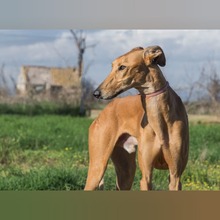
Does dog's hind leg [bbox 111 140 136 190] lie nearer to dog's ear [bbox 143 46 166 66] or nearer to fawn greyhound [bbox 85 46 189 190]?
fawn greyhound [bbox 85 46 189 190]

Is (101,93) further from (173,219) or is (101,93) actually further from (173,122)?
(173,219)

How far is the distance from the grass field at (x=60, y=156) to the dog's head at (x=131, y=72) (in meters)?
1.10

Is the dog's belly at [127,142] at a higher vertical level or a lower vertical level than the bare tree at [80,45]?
lower

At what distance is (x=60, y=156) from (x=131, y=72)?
69.4 inches

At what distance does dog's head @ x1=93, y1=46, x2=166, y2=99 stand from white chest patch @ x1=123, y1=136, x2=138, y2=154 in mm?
369

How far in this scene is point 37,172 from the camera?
6105 millimetres

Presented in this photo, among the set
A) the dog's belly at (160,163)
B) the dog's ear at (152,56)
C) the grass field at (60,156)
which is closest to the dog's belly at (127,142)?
the dog's belly at (160,163)

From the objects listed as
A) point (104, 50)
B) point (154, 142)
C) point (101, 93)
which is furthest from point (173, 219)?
point (104, 50)

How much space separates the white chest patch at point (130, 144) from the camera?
512cm

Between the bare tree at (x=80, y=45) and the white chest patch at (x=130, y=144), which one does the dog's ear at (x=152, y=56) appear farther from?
the bare tree at (x=80, y=45)

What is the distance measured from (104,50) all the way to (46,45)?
1.65ft

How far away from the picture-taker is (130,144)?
5.15 m

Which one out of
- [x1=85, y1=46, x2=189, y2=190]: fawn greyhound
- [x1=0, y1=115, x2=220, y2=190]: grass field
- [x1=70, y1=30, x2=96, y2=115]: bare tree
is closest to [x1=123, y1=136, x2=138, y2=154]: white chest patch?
[x1=85, y1=46, x2=189, y2=190]: fawn greyhound

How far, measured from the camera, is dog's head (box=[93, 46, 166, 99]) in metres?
4.93
